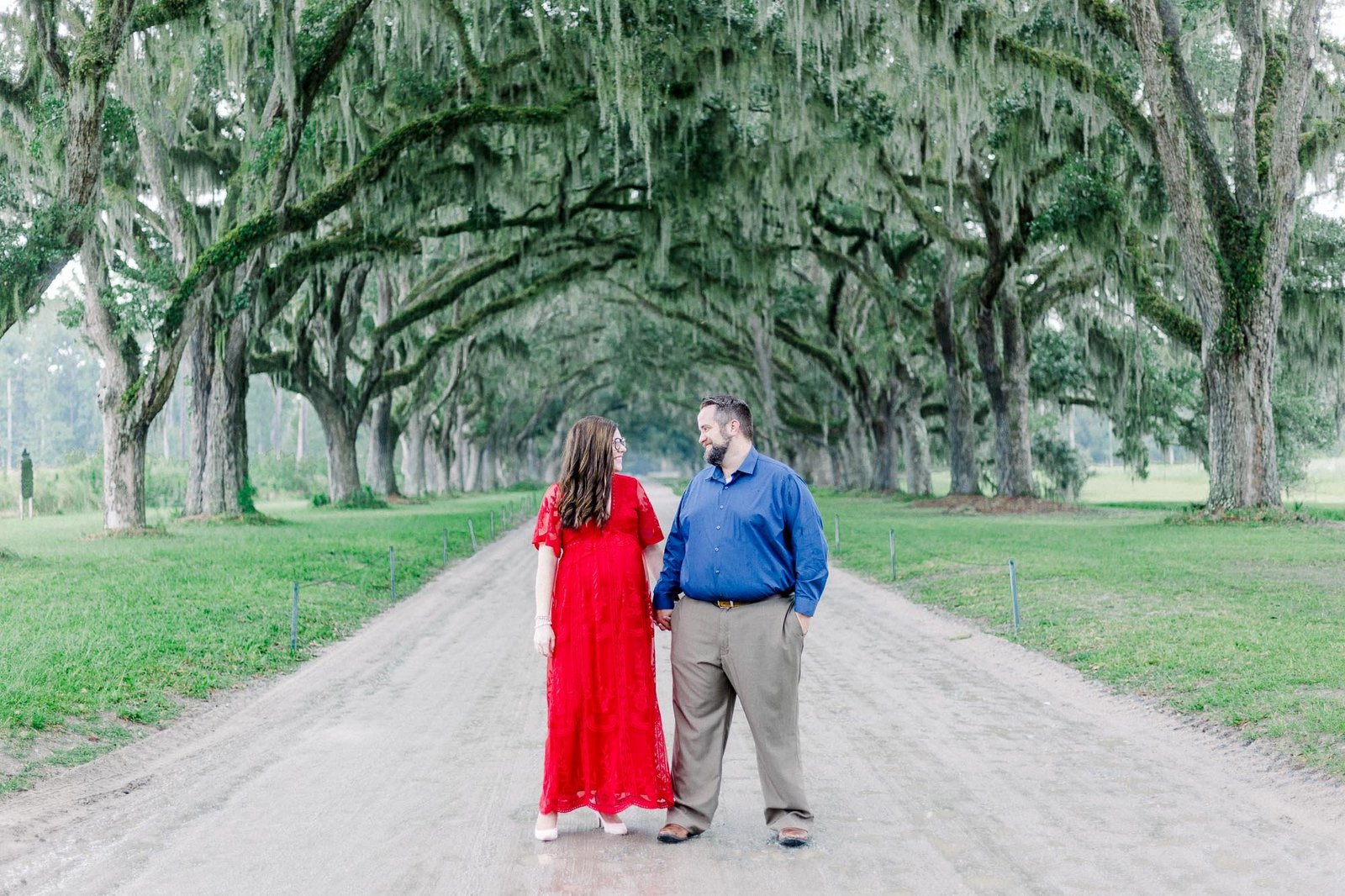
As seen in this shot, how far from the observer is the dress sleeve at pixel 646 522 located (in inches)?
189

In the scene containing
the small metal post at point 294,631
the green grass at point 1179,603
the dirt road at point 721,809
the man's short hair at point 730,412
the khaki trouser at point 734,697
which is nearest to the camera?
the dirt road at point 721,809

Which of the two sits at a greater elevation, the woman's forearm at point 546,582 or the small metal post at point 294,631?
the woman's forearm at point 546,582

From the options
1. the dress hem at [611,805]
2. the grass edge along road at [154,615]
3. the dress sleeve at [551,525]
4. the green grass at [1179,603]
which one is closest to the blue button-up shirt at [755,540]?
the dress sleeve at [551,525]

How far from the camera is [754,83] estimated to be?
760 inches

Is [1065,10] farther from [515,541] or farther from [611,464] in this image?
[611,464]

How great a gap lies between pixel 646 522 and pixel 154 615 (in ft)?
23.9

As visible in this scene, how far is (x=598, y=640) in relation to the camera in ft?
15.5

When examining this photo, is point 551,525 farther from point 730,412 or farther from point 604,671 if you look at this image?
point 730,412

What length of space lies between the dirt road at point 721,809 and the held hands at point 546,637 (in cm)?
76

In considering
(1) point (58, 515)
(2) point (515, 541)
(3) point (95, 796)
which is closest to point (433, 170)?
(2) point (515, 541)

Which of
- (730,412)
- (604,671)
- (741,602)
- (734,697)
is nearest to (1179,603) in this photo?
(734,697)

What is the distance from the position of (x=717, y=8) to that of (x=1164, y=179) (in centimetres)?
734

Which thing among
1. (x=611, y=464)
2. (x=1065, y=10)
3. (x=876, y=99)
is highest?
(x=1065, y=10)

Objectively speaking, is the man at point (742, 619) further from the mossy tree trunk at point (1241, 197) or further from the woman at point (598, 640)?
the mossy tree trunk at point (1241, 197)
